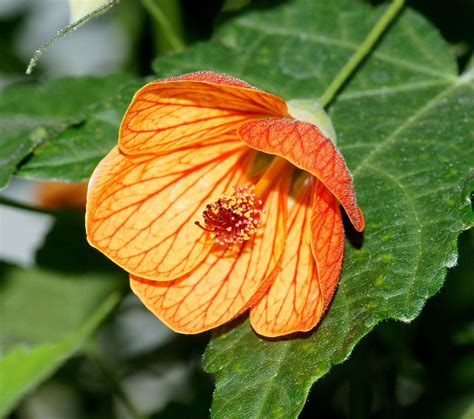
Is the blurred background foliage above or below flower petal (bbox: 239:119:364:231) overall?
below

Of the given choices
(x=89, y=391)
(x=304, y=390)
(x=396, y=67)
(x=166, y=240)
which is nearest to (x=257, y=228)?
(x=166, y=240)

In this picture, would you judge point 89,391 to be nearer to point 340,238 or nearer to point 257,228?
point 257,228

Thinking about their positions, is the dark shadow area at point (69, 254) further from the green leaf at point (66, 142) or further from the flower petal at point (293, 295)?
the flower petal at point (293, 295)

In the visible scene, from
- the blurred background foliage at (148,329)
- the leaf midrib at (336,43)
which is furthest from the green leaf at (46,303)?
the leaf midrib at (336,43)

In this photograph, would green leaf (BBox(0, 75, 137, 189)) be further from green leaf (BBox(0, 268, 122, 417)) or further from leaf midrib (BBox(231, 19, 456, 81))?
green leaf (BBox(0, 268, 122, 417))

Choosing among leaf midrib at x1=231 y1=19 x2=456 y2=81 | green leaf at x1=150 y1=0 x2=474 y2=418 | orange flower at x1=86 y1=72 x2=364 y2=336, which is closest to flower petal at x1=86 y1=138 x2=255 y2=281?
orange flower at x1=86 y1=72 x2=364 y2=336

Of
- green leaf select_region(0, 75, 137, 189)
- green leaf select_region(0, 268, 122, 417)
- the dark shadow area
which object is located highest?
green leaf select_region(0, 75, 137, 189)
